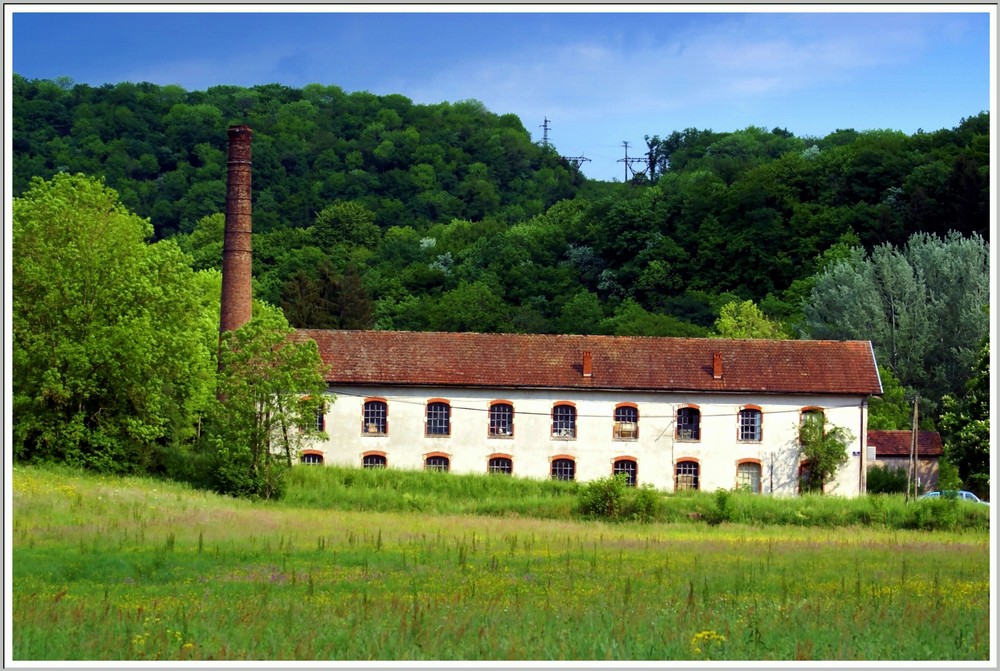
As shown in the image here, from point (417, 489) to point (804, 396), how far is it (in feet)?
45.0

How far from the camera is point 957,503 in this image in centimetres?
3400

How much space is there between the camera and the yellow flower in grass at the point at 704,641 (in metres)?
14.5

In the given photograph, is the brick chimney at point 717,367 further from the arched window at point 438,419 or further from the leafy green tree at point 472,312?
the leafy green tree at point 472,312

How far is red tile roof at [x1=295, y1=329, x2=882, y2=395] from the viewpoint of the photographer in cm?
4541

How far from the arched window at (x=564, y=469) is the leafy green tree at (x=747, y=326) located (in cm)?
2952

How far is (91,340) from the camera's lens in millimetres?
38719

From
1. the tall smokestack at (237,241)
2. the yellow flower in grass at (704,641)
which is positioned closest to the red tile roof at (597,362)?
the tall smokestack at (237,241)

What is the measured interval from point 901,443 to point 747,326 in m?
28.0

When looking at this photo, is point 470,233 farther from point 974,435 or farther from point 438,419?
point 974,435

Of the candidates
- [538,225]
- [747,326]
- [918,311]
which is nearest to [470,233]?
[538,225]

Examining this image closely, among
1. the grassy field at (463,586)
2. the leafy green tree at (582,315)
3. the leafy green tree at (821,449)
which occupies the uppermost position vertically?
the leafy green tree at (582,315)

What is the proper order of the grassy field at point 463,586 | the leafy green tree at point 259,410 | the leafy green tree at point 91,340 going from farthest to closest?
the leafy green tree at point 91,340
the leafy green tree at point 259,410
the grassy field at point 463,586

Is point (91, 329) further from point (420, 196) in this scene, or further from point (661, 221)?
point (420, 196)

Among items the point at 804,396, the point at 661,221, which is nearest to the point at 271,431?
the point at 804,396
